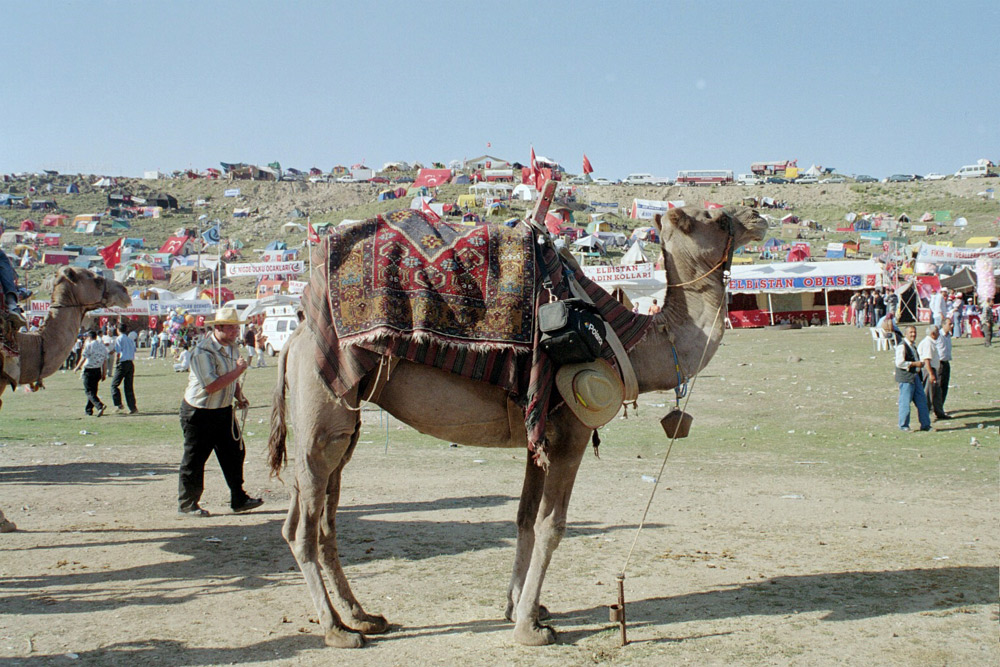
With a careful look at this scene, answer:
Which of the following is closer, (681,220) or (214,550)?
(681,220)

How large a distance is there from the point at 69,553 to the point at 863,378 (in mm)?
17836

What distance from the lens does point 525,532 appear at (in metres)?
5.86

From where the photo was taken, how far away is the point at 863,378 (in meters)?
20.0

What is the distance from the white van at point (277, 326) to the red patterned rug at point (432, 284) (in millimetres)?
33133

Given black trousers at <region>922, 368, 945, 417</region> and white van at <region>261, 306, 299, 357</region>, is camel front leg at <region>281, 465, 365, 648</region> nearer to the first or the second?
black trousers at <region>922, 368, 945, 417</region>

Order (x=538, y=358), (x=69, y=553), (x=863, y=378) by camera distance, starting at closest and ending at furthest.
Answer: (x=538, y=358) < (x=69, y=553) < (x=863, y=378)

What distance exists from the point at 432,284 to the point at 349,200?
4452 inches

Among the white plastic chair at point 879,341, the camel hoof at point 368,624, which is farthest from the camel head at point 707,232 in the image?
the white plastic chair at point 879,341

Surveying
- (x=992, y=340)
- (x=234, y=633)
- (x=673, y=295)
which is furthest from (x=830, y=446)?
(x=992, y=340)

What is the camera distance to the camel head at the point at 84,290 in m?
8.78

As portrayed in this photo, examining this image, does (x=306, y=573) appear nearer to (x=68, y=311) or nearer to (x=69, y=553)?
(x=69, y=553)

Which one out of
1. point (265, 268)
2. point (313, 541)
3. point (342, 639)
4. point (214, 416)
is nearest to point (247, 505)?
point (214, 416)

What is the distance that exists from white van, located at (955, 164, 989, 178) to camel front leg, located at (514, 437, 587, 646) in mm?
115067

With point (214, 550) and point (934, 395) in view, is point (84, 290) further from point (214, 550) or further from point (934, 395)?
point (934, 395)
